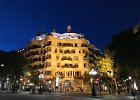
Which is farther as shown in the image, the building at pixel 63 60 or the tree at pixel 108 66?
the building at pixel 63 60

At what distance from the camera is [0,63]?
8600 cm

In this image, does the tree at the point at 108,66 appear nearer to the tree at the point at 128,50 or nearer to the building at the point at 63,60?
the tree at the point at 128,50

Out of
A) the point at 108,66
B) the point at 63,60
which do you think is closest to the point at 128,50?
the point at 108,66

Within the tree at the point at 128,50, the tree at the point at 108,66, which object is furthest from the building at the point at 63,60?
the tree at the point at 128,50

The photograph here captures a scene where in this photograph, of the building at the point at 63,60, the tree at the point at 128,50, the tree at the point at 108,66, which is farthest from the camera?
the building at the point at 63,60

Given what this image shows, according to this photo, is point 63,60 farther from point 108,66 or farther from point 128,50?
point 128,50

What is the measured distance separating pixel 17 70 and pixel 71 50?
45.3m

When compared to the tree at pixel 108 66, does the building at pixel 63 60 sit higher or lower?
higher

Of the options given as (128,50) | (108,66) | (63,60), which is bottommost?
(108,66)

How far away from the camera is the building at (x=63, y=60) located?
120 m

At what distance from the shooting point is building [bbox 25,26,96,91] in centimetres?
12044

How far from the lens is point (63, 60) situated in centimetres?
12412

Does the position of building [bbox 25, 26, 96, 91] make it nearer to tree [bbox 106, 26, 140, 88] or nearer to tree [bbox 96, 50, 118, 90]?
tree [bbox 96, 50, 118, 90]

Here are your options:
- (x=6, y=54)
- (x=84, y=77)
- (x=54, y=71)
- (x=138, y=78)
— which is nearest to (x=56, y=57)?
(x=54, y=71)
